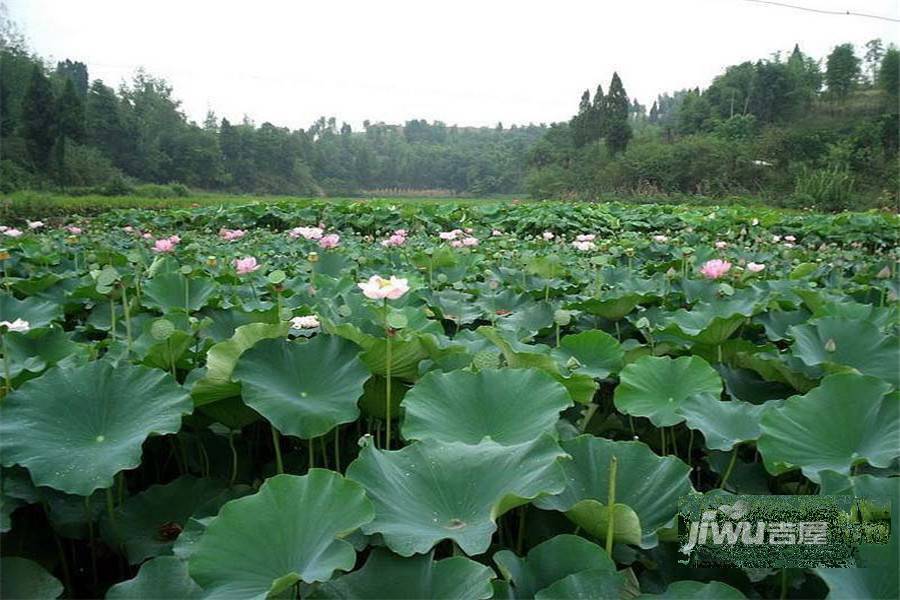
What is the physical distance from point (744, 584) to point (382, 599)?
0.36 meters

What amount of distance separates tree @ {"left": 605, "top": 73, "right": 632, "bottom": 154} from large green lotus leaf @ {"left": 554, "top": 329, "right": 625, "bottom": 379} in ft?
105

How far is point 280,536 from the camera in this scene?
0.55 m

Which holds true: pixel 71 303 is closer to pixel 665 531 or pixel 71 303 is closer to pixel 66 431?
pixel 66 431

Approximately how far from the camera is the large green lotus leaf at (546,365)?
2.93 ft

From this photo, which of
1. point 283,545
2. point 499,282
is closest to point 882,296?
point 499,282

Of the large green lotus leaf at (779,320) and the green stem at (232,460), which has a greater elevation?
the large green lotus leaf at (779,320)

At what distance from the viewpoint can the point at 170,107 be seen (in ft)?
131

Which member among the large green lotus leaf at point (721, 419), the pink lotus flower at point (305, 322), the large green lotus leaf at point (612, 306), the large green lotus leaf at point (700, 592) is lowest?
the large green lotus leaf at point (700, 592)

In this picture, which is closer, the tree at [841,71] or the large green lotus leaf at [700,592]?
the large green lotus leaf at [700,592]

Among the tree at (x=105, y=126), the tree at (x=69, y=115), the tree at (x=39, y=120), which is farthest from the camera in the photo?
the tree at (x=105, y=126)

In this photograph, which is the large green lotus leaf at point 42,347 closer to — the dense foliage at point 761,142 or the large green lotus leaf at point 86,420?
the large green lotus leaf at point 86,420

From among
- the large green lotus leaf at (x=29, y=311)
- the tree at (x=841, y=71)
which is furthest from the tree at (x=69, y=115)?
the tree at (x=841, y=71)

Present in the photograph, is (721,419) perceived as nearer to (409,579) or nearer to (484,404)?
(484,404)

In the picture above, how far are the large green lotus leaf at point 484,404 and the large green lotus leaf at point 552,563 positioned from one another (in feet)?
0.69
